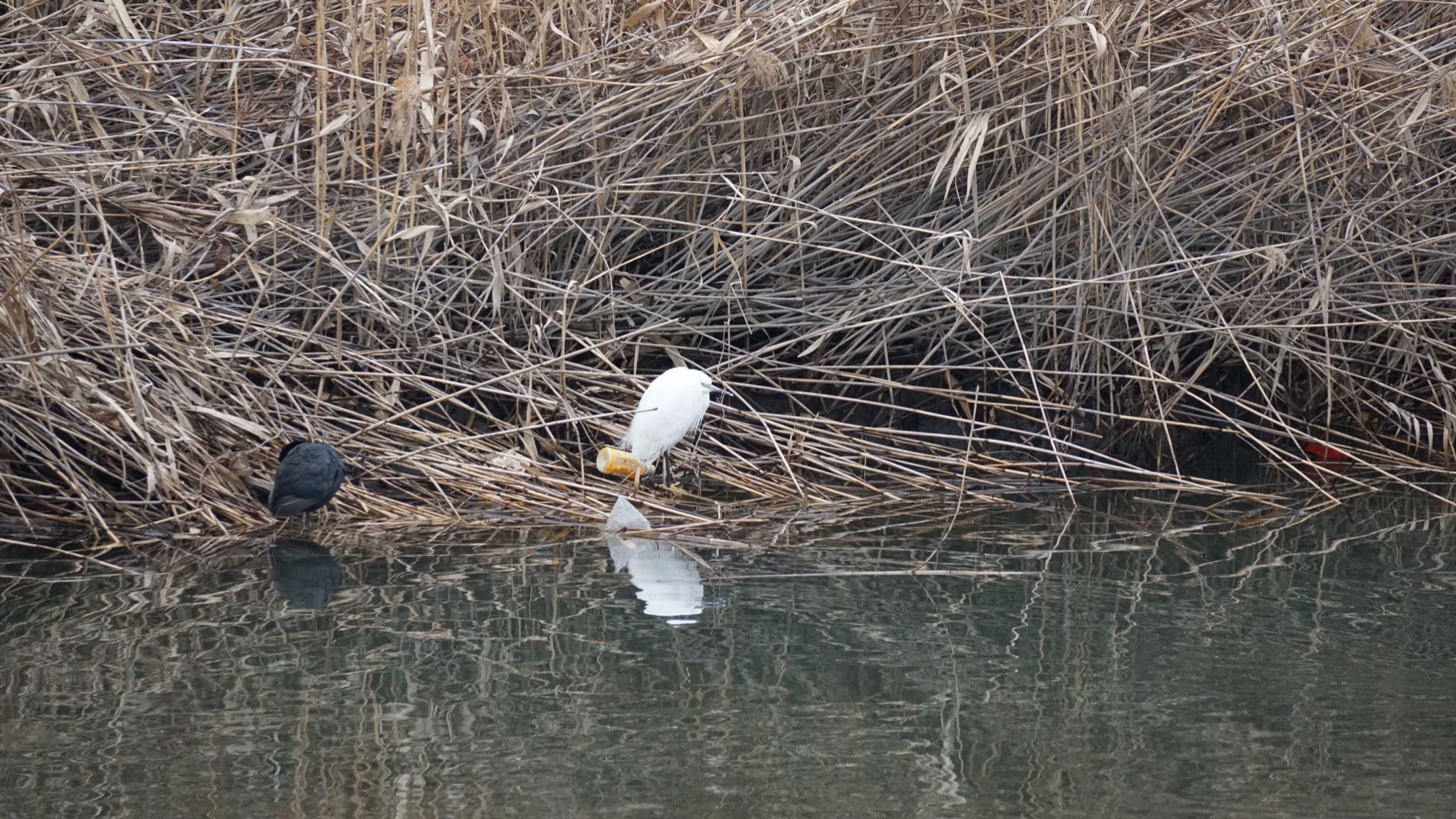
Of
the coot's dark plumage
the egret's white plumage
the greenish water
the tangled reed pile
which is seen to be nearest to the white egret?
the egret's white plumage

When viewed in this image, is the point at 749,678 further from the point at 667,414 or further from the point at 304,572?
the point at 667,414

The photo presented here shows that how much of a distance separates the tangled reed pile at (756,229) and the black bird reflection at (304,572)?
0.79ft

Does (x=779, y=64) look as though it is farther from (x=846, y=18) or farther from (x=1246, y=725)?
(x=1246, y=725)

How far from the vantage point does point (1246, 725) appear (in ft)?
6.80

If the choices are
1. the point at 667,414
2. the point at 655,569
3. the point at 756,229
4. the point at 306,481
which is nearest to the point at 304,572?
the point at 306,481

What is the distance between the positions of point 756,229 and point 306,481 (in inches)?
58.1

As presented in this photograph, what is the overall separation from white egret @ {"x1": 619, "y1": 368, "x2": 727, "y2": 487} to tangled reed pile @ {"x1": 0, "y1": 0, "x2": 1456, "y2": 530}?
0.14m

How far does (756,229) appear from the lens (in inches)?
156

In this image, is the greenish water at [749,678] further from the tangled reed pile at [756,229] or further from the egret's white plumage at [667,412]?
the tangled reed pile at [756,229]

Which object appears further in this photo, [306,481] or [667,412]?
[667,412]

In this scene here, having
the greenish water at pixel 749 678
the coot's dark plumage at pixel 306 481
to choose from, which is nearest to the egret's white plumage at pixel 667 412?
the greenish water at pixel 749 678

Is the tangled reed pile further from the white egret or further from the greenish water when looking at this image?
the greenish water

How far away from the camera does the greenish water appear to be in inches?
72.7

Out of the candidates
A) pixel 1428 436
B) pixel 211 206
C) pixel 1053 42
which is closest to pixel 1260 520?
pixel 1428 436
